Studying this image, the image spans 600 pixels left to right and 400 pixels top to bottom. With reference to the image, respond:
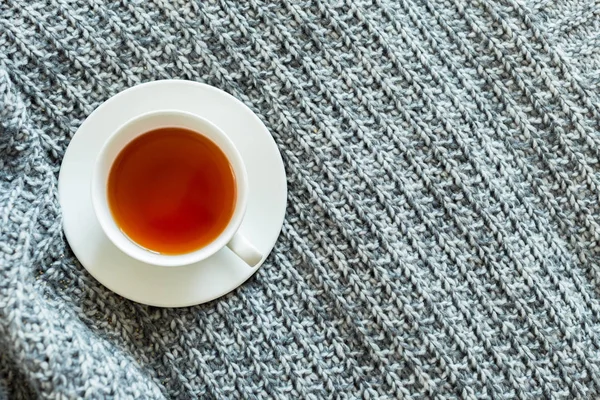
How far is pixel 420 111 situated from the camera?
794 mm

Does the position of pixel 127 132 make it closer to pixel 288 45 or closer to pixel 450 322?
pixel 288 45

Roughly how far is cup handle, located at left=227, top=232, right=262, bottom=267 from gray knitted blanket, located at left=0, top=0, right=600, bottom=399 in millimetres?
64

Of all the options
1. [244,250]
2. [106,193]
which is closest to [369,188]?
[244,250]

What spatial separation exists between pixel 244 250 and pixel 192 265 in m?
0.07

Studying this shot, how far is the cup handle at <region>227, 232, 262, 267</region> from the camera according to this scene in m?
0.70

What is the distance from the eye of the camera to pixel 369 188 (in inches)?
30.7

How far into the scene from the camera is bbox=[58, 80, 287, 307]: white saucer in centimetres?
72

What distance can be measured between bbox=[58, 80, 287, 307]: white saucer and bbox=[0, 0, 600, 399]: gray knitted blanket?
3 cm

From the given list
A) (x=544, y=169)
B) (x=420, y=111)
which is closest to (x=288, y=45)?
(x=420, y=111)

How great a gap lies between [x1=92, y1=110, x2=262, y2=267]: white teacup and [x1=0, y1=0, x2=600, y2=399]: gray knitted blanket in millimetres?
67

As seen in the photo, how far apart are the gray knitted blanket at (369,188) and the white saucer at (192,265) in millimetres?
26

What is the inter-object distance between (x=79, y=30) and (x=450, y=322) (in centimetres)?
52

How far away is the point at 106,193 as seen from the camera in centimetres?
70

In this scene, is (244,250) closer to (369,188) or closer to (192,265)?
(192,265)
